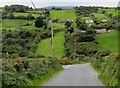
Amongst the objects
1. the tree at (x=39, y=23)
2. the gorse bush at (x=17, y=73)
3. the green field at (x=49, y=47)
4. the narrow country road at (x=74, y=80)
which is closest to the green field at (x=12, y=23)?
the tree at (x=39, y=23)

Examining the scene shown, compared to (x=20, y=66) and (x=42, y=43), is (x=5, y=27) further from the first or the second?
(x=20, y=66)

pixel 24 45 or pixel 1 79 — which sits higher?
pixel 1 79

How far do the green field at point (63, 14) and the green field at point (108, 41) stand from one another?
25085 mm

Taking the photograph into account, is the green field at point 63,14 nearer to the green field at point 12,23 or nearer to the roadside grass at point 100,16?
the roadside grass at point 100,16

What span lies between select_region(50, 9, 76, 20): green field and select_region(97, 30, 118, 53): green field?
25.1m

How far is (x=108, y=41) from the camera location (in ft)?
258

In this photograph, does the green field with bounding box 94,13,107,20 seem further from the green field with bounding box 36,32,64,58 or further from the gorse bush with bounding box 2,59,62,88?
the gorse bush with bounding box 2,59,62,88

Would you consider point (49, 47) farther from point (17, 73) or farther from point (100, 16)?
point (17, 73)

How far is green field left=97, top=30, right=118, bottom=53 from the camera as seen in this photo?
74.4 meters

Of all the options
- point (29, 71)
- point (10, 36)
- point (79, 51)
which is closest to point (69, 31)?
point (79, 51)

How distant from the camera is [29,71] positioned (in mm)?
21766

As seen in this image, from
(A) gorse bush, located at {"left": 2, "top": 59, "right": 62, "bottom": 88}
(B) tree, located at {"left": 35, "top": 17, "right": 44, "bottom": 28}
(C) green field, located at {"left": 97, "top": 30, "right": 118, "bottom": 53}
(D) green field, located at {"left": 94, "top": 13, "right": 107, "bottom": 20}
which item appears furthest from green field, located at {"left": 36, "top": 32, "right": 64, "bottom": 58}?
(A) gorse bush, located at {"left": 2, "top": 59, "right": 62, "bottom": 88}

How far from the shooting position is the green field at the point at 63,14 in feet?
367

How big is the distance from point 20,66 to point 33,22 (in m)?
76.8
